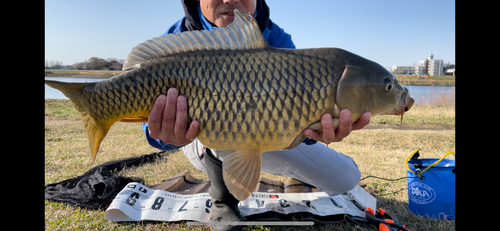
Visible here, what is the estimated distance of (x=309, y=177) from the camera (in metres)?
1.81

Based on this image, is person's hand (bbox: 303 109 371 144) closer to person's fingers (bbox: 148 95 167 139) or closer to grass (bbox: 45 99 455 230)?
person's fingers (bbox: 148 95 167 139)

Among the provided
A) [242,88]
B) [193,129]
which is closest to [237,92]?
[242,88]

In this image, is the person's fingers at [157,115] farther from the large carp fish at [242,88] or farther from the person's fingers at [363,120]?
the person's fingers at [363,120]

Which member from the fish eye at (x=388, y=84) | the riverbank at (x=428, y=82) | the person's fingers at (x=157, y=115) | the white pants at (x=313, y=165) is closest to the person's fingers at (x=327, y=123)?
the fish eye at (x=388, y=84)

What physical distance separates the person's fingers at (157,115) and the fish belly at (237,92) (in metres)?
0.02

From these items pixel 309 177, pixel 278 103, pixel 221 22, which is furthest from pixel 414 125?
pixel 278 103

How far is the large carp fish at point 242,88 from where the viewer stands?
102 centimetres

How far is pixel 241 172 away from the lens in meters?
1.11

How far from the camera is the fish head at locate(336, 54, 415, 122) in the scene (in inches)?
40.7

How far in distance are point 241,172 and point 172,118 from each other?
0.31m

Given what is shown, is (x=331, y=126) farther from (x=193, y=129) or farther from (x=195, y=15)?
(x=195, y=15)

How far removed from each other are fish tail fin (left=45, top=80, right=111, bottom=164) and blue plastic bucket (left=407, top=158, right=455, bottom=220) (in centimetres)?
162
